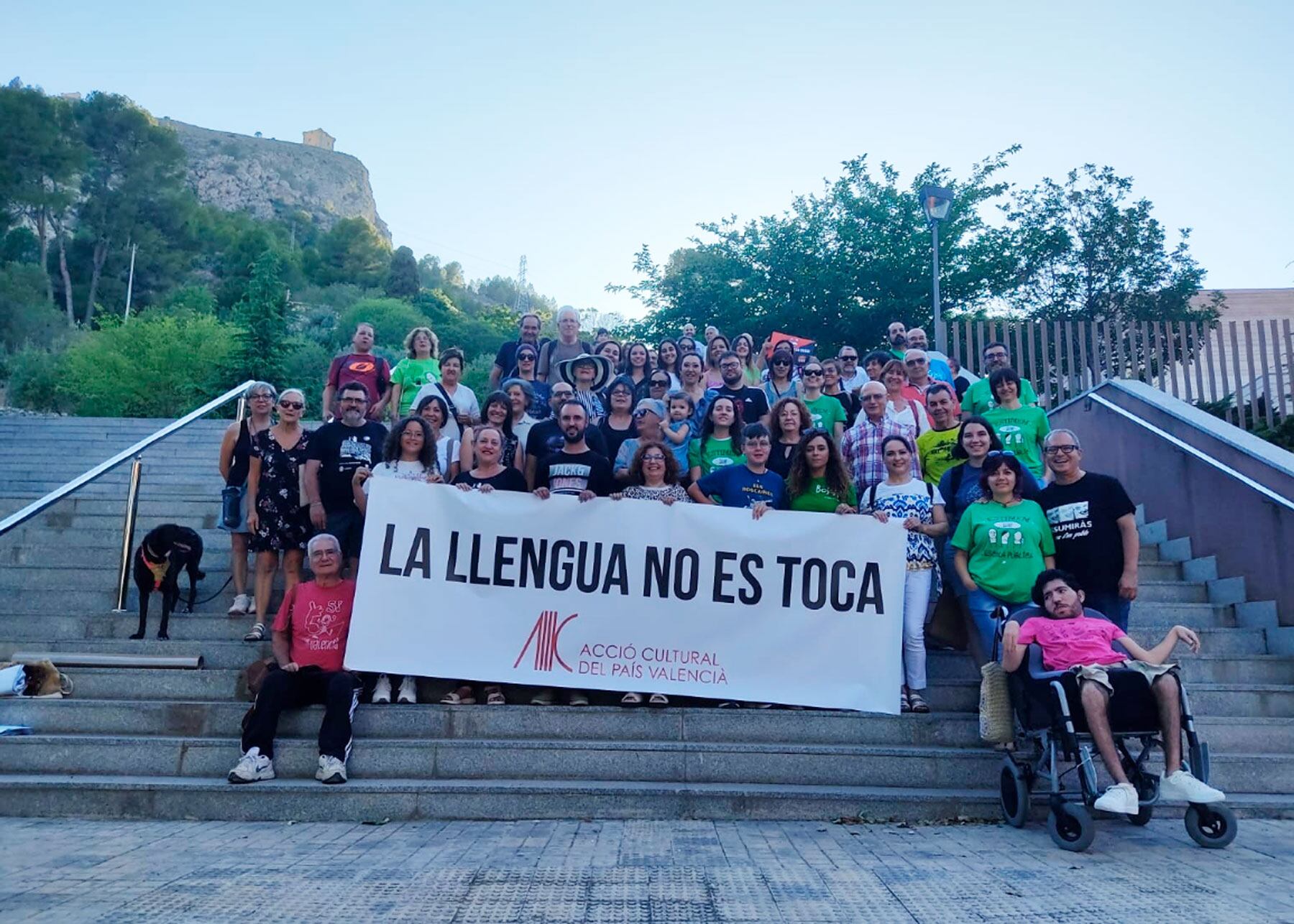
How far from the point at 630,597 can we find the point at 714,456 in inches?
59.3

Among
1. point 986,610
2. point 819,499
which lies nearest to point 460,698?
point 819,499

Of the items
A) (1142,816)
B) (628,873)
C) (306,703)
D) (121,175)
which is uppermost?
(121,175)

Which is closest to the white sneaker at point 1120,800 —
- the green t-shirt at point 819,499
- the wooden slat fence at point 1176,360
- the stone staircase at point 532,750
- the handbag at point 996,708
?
the handbag at point 996,708

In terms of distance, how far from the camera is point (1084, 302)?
73.2ft

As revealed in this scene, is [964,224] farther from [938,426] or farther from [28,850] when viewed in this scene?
[28,850]

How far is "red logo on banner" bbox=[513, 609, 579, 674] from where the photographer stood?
19.2 ft

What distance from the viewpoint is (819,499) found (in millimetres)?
6375

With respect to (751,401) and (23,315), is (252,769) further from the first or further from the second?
(23,315)

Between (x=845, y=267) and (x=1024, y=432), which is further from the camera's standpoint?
(x=845, y=267)

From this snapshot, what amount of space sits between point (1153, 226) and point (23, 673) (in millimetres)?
23575

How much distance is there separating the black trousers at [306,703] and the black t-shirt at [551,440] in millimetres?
2197

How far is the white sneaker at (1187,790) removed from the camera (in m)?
4.27

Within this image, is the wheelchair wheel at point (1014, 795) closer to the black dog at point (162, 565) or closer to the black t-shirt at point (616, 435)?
the black t-shirt at point (616, 435)

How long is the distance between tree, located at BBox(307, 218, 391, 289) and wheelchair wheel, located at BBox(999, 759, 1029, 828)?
65.9 meters
